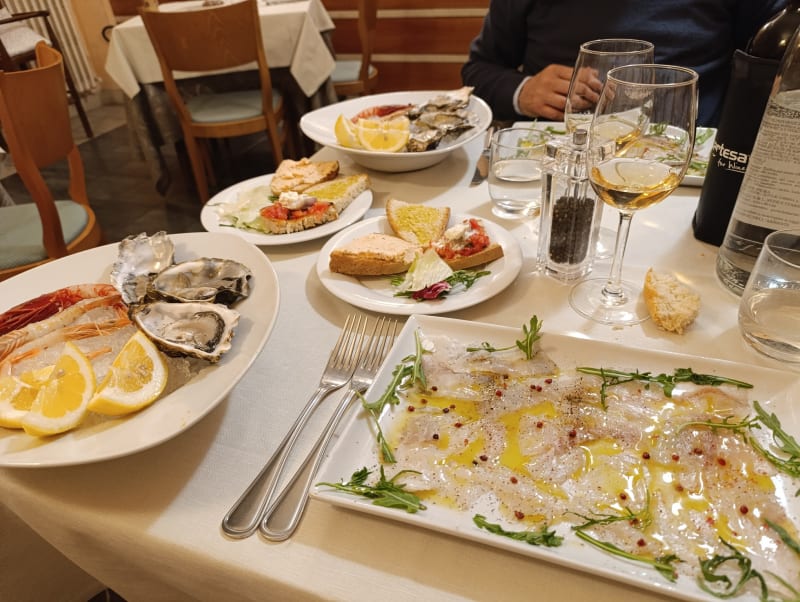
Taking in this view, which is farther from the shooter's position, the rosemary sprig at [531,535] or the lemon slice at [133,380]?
the lemon slice at [133,380]

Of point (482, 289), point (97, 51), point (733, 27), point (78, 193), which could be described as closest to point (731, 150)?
point (482, 289)

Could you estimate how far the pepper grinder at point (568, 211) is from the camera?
0.90 metres

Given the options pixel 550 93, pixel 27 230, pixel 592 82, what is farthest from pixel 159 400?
pixel 27 230

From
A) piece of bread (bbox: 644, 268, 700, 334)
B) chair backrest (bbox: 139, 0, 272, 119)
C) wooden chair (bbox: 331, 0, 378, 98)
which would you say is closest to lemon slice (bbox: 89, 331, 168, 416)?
piece of bread (bbox: 644, 268, 700, 334)

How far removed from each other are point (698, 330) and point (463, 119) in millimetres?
870

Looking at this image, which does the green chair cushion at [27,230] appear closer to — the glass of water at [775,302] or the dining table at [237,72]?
the dining table at [237,72]

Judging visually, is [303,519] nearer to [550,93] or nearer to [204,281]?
[204,281]

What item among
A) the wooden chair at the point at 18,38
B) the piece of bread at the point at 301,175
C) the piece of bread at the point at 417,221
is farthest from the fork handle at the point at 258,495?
the wooden chair at the point at 18,38

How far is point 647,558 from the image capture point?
0.48m

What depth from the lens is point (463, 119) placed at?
4.70 ft

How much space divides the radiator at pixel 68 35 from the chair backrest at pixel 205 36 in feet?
13.1

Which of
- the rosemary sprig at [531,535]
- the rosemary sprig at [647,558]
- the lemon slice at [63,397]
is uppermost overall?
the lemon slice at [63,397]

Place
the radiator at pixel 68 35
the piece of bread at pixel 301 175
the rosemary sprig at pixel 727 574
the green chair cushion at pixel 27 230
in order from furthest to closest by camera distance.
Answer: the radiator at pixel 68 35, the green chair cushion at pixel 27 230, the piece of bread at pixel 301 175, the rosemary sprig at pixel 727 574

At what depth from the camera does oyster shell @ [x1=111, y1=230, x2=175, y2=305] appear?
0.84 metres
